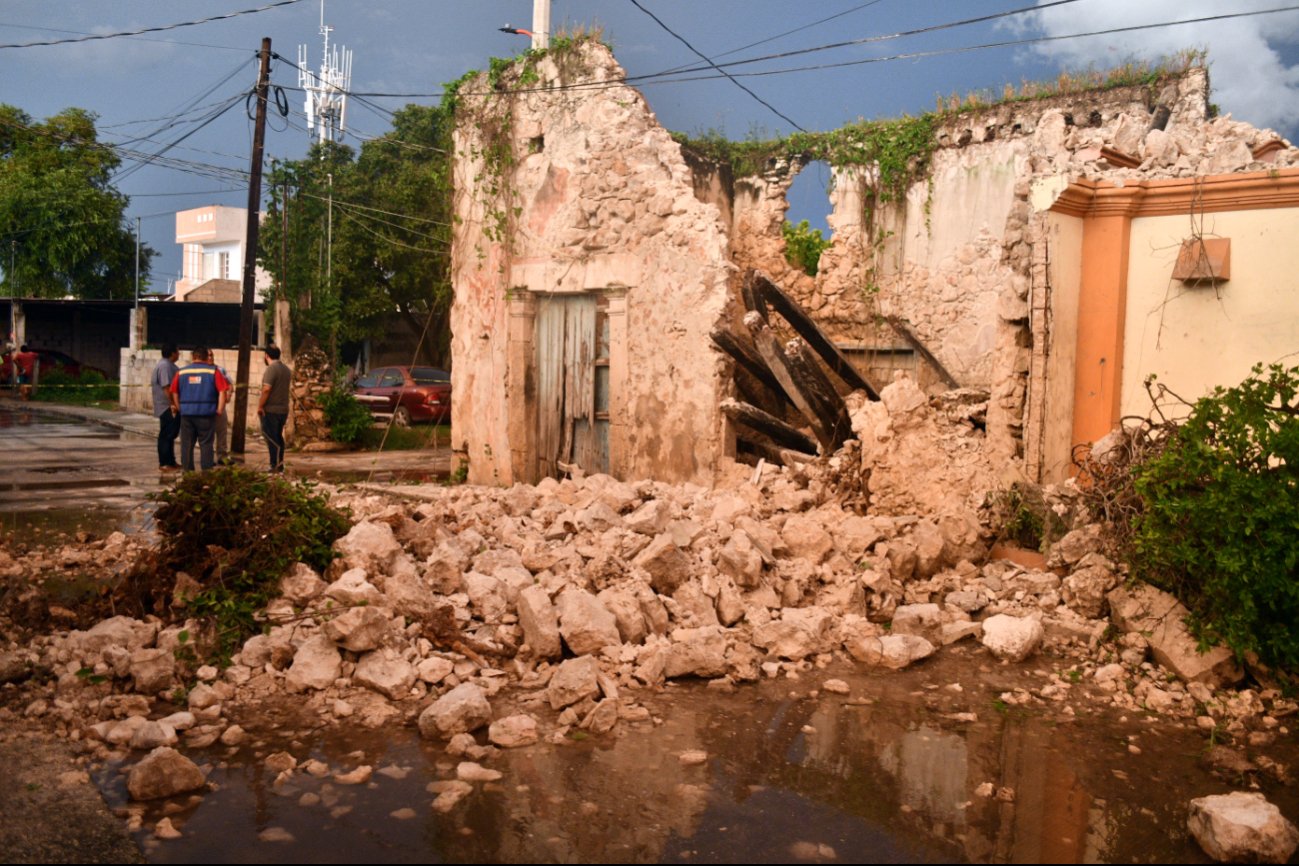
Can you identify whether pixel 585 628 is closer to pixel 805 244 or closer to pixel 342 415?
pixel 805 244

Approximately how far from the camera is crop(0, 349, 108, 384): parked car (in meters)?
28.6

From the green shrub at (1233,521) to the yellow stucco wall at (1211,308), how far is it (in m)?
1.26

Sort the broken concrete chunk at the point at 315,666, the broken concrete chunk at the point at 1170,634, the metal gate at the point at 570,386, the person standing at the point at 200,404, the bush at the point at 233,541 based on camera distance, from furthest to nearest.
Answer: the person standing at the point at 200,404, the metal gate at the point at 570,386, the bush at the point at 233,541, the broken concrete chunk at the point at 1170,634, the broken concrete chunk at the point at 315,666

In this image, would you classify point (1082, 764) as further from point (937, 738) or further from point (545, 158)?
point (545, 158)

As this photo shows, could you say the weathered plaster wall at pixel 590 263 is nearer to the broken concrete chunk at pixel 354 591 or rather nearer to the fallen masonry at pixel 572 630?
the fallen masonry at pixel 572 630

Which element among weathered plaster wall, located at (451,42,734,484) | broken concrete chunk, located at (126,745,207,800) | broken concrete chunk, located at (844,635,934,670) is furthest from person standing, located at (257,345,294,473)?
broken concrete chunk, located at (126,745,207,800)

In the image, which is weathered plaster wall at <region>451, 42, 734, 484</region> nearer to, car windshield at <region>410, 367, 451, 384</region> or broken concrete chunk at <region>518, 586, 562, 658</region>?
broken concrete chunk at <region>518, 586, 562, 658</region>

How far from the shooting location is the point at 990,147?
11273 mm

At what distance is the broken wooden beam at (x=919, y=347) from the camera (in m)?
11.3

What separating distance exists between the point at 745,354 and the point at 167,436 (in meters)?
7.75

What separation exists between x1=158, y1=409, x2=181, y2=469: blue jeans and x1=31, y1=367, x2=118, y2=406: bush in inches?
608

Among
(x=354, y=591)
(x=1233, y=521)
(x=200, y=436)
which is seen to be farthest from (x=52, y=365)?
(x=1233, y=521)

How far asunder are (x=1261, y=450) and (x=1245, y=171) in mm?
2529

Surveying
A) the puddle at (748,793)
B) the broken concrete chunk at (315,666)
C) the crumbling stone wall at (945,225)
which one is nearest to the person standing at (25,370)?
the crumbling stone wall at (945,225)
